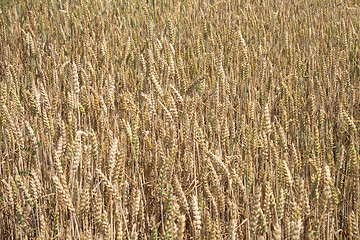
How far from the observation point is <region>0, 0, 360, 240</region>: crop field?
3.40 ft

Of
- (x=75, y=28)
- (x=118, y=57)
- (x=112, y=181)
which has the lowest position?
(x=112, y=181)

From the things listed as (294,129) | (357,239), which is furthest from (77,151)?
(294,129)

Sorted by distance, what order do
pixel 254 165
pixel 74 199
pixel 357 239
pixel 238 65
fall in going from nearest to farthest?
pixel 357 239 → pixel 74 199 → pixel 254 165 → pixel 238 65

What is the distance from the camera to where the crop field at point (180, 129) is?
1.04 meters

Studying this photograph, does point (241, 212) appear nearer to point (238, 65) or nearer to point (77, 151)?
point (77, 151)

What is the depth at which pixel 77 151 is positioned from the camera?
3.13 ft

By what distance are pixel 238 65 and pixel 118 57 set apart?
590 mm

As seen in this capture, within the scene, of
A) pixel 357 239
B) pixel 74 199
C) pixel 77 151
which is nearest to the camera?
pixel 77 151

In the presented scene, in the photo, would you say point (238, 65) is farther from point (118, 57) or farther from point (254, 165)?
point (254, 165)

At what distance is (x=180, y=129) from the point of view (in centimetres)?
156

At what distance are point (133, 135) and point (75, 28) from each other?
4.43ft

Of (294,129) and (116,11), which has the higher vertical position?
(116,11)

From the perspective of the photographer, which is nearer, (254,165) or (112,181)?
(112,181)

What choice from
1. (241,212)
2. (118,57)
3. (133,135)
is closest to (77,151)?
(133,135)
